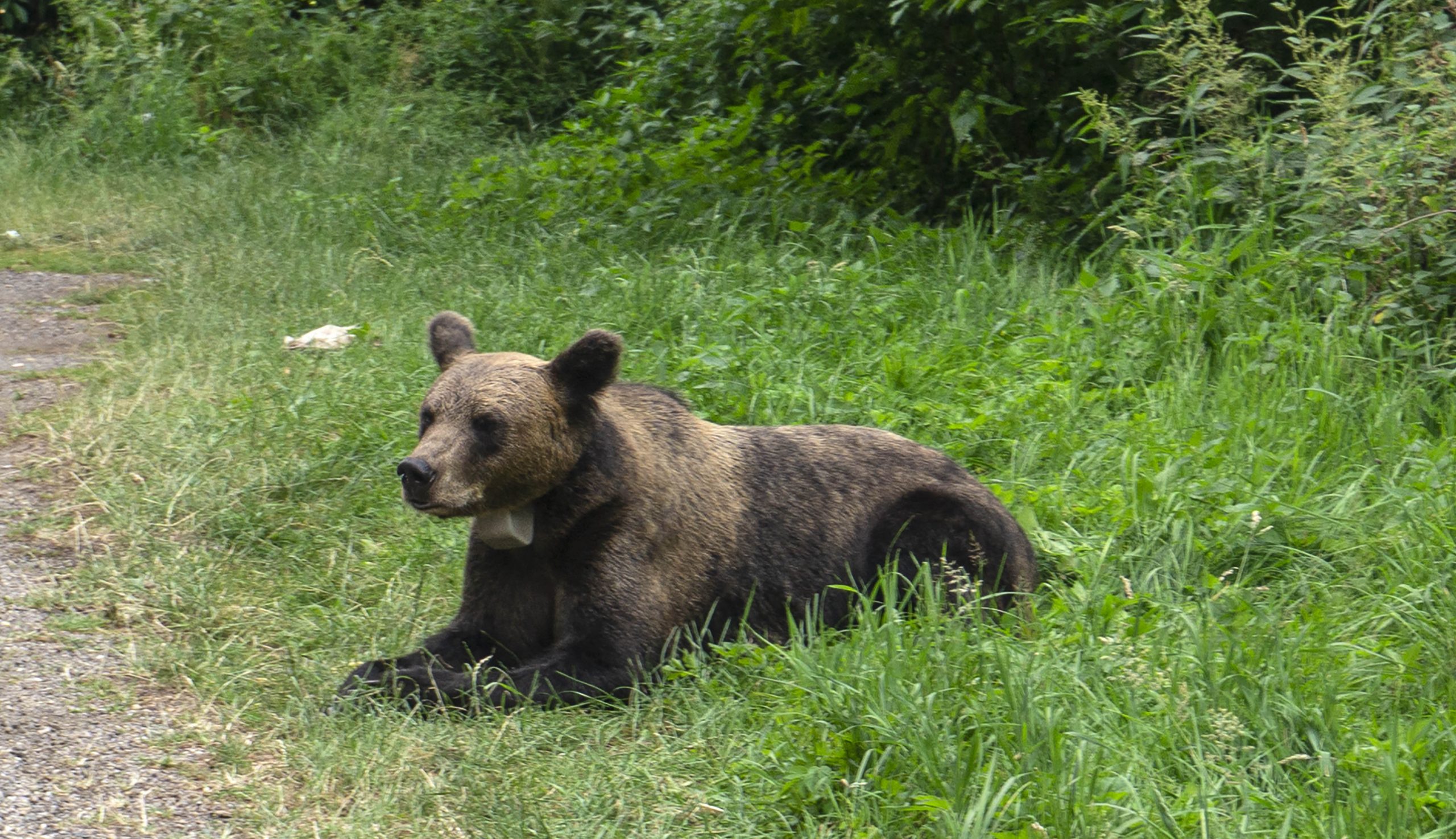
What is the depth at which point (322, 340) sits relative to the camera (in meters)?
7.30

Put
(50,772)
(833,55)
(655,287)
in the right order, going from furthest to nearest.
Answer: (833,55)
(655,287)
(50,772)

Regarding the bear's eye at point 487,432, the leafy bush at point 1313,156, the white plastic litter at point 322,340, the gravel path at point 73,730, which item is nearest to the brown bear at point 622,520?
the bear's eye at point 487,432

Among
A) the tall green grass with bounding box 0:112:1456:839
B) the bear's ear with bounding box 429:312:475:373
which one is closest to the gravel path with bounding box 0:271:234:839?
the tall green grass with bounding box 0:112:1456:839

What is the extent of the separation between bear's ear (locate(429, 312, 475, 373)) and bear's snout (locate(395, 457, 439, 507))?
607 millimetres

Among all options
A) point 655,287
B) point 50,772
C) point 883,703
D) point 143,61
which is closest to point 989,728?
point 883,703

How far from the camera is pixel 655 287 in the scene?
738cm

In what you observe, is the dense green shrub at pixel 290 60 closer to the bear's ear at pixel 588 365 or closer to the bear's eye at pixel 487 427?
the bear's ear at pixel 588 365

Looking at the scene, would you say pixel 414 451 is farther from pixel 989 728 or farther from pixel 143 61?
pixel 143 61

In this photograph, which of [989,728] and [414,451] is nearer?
[989,728]

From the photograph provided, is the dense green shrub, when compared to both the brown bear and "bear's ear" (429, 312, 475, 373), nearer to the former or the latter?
"bear's ear" (429, 312, 475, 373)

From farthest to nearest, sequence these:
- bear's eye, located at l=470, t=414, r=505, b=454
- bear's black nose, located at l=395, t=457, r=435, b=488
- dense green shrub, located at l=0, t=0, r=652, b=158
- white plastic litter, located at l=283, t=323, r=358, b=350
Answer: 1. dense green shrub, located at l=0, t=0, r=652, b=158
2. white plastic litter, located at l=283, t=323, r=358, b=350
3. bear's eye, located at l=470, t=414, r=505, b=454
4. bear's black nose, located at l=395, t=457, r=435, b=488

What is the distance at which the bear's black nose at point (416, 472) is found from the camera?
163 inches

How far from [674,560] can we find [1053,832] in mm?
1742

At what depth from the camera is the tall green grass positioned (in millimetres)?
3439
